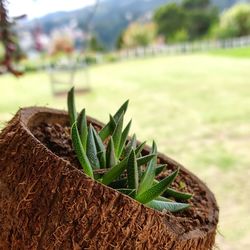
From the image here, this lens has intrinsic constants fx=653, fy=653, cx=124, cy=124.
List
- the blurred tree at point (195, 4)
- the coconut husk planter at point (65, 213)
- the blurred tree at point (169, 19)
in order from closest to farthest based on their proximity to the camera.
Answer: the coconut husk planter at point (65, 213) < the blurred tree at point (169, 19) < the blurred tree at point (195, 4)

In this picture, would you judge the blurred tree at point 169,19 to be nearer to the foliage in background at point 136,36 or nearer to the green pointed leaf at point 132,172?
the foliage in background at point 136,36

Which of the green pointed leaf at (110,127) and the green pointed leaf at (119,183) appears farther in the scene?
the green pointed leaf at (110,127)

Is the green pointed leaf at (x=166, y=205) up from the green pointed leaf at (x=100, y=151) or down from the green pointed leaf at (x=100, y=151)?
down

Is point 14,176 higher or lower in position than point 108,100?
higher

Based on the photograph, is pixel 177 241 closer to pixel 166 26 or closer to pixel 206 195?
pixel 206 195

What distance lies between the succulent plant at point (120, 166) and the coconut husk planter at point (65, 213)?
0.03 metres

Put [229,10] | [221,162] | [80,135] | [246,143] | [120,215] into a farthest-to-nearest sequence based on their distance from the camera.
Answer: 1. [229,10]
2. [246,143]
3. [221,162]
4. [80,135]
5. [120,215]

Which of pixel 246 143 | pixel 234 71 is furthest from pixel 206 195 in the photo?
pixel 234 71

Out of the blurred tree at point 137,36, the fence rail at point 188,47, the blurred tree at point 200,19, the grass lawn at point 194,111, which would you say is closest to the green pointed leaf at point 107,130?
the grass lawn at point 194,111

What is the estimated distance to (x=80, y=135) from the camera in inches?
37.3

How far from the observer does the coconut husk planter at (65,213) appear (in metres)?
0.83

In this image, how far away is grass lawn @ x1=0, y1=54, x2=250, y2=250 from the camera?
4539mm

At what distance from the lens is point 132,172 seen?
85 centimetres

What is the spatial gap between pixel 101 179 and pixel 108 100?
899 cm
